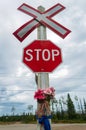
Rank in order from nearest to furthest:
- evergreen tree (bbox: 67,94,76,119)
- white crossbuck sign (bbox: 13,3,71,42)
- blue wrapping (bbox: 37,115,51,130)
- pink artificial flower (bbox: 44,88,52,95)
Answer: blue wrapping (bbox: 37,115,51,130) < pink artificial flower (bbox: 44,88,52,95) < white crossbuck sign (bbox: 13,3,71,42) < evergreen tree (bbox: 67,94,76,119)

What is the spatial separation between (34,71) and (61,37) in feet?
1.98

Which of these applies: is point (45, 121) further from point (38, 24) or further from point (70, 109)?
point (70, 109)

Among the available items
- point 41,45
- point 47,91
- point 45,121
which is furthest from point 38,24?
point 45,121

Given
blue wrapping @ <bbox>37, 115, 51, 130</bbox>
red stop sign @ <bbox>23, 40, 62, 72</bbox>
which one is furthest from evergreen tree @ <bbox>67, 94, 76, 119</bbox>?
blue wrapping @ <bbox>37, 115, 51, 130</bbox>

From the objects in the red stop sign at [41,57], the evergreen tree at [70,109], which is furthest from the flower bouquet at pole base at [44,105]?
the evergreen tree at [70,109]

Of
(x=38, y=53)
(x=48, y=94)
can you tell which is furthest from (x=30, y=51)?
(x=48, y=94)

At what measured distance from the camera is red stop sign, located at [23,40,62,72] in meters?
3.03

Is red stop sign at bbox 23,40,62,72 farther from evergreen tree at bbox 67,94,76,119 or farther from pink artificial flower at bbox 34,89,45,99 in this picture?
evergreen tree at bbox 67,94,76,119

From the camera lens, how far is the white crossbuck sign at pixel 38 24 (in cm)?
326

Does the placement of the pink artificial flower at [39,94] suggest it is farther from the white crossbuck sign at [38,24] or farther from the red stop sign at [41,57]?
the white crossbuck sign at [38,24]

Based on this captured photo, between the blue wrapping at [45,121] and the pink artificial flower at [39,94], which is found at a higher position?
the pink artificial flower at [39,94]

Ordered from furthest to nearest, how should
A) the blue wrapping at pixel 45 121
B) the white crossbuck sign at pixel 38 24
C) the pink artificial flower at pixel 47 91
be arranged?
the white crossbuck sign at pixel 38 24 → the pink artificial flower at pixel 47 91 → the blue wrapping at pixel 45 121

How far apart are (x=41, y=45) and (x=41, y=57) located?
18cm

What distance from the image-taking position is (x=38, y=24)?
330cm
